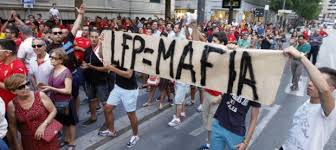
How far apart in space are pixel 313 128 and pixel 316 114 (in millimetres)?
119

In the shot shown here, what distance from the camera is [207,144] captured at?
17.6 feet

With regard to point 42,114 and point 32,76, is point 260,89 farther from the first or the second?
point 32,76

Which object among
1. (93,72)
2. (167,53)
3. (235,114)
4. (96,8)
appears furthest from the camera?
(96,8)

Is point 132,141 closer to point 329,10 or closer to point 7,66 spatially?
point 7,66

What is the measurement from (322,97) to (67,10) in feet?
54.2

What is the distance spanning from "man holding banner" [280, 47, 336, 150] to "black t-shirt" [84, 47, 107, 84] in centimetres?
352

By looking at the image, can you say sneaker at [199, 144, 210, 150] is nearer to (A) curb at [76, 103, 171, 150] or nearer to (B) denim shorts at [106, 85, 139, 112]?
(B) denim shorts at [106, 85, 139, 112]

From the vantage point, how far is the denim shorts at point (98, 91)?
5.90m

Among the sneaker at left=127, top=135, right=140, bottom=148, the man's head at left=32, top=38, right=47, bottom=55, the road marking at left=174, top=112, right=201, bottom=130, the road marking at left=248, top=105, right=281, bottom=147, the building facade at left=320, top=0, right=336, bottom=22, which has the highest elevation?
the building facade at left=320, top=0, right=336, bottom=22

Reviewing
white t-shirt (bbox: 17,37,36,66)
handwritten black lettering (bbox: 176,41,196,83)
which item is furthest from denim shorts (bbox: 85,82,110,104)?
handwritten black lettering (bbox: 176,41,196,83)

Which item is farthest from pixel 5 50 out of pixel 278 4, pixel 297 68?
pixel 278 4

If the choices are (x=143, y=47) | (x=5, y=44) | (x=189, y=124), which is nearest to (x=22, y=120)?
(x=5, y=44)

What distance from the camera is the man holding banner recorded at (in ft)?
8.18

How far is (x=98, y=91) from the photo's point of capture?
5.91 metres
